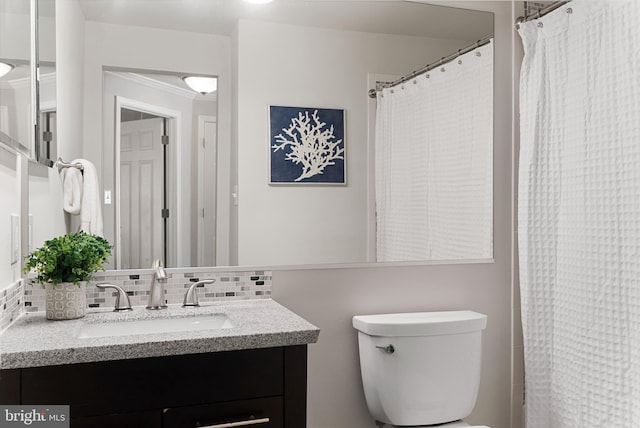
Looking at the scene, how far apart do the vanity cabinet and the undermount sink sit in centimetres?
21

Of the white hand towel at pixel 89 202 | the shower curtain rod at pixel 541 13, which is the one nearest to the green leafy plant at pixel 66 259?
the white hand towel at pixel 89 202

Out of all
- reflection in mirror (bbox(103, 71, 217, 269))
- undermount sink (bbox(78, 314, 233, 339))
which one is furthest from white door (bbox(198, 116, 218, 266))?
undermount sink (bbox(78, 314, 233, 339))

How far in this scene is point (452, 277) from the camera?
86.9 inches

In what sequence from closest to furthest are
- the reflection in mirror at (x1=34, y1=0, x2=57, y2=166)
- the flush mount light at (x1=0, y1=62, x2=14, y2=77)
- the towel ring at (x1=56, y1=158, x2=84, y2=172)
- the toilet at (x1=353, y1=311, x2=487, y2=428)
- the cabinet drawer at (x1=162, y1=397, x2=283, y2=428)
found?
the flush mount light at (x1=0, y1=62, x2=14, y2=77)
the cabinet drawer at (x1=162, y1=397, x2=283, y2=428)
the reflection in mirror at (x1=34, y1=0, x2=57, y2=166)
the towel ring at (x1=56, y1=158, x2=84, y2=172)
the toilet at (x1=353, y1=311, x2=487, y2=428)

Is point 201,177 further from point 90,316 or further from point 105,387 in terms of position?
point 105,387

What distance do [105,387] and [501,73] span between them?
6.11 ft

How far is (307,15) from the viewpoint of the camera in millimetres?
2027

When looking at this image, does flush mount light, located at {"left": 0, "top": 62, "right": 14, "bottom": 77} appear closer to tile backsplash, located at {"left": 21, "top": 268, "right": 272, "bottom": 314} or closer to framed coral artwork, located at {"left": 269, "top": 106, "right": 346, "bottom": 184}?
tile backsplash, located at {"left": 21, "top": 268, "right": 272, "bottom": 314}

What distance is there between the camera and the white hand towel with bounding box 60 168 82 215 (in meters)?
1.73

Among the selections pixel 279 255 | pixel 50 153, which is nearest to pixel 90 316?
pixel 50 153

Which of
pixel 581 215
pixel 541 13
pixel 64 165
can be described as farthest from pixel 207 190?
pixel 541 13

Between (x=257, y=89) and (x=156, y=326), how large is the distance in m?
0.88

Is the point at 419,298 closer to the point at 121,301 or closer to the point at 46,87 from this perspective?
the point at 121,301

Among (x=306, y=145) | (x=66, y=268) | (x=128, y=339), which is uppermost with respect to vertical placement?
(x=306, y=145)
